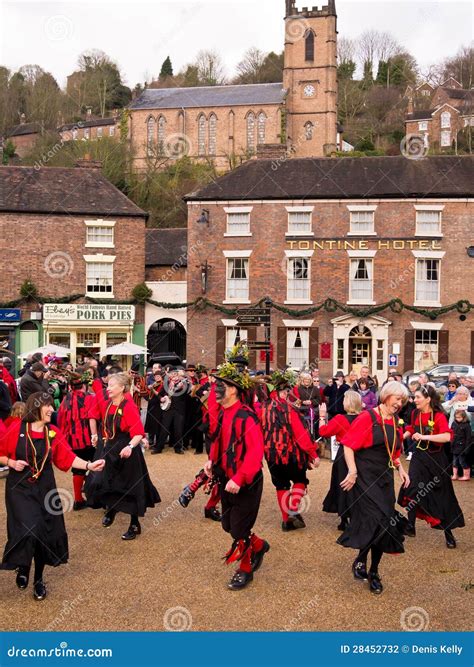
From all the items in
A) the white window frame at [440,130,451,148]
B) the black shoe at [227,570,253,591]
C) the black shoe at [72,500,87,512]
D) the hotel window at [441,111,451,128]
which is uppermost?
the hotel window at [441,111,451,128]

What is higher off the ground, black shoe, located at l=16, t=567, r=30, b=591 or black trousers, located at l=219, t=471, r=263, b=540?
black trousers, located at l=219, t=471, r=263, b=540

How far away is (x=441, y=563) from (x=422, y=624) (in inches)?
74.3

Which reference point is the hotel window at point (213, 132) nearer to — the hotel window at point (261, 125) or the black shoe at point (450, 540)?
the hotel window at point (261, 125)

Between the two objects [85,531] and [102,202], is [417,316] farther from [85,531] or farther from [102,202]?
[85,531]

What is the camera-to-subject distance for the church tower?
71.4 metres

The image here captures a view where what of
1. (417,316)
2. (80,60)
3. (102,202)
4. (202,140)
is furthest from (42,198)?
(80,60)

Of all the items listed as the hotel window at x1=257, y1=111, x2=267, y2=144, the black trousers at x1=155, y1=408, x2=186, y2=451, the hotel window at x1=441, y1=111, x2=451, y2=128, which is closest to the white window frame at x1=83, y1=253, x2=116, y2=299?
the black trousers at x1=155, y1=408, x2=186, y2=451

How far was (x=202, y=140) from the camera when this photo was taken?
76500 millimetres

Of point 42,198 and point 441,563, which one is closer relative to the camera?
point 441,563

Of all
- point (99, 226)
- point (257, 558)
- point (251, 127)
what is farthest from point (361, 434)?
point (251, 127)

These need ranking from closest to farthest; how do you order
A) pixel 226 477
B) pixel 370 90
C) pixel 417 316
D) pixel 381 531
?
1. pixel 381 531
2. pixel 226 477
3. pixel 417 316
4. pixel 370 90

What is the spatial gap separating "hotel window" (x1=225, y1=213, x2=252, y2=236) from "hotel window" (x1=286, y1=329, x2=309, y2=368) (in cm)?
481

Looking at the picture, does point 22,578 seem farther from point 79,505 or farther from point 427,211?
point 427,211

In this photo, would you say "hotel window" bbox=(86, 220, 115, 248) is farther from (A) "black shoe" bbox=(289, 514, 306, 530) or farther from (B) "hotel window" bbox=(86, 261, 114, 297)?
(A) "black shoe" bbox=(289, 514, 306, 530)
